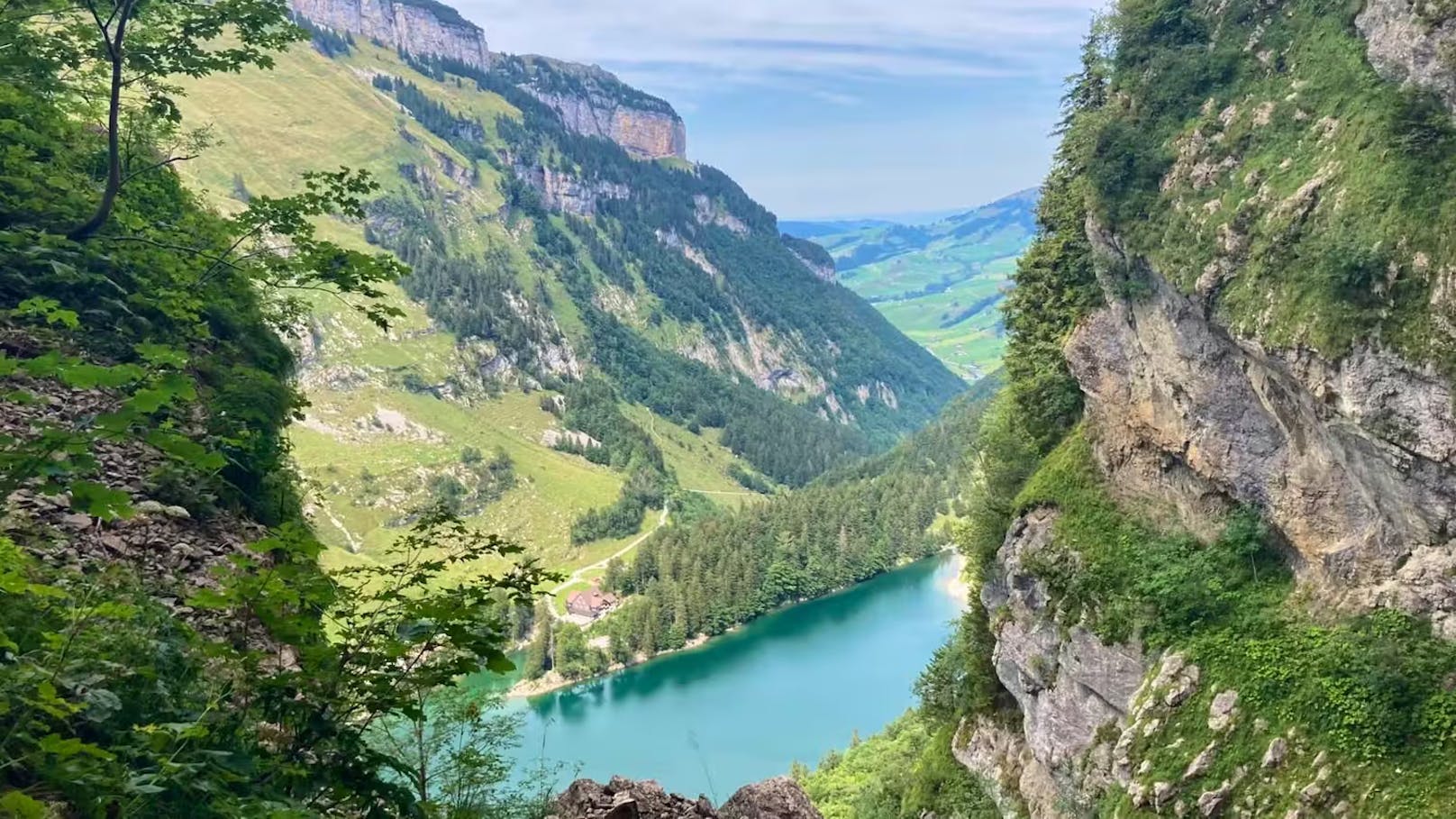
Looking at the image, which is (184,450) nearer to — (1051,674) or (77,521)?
(77,521)

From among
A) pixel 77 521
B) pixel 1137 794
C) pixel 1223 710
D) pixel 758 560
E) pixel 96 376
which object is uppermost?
pixel 96 376

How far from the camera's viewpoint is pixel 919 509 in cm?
13050

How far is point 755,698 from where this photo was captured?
251 ft

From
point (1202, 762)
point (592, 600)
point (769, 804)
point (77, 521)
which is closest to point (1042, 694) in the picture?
point (1202, 762)

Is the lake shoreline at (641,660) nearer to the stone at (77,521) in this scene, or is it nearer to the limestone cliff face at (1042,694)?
the limestone cliff face at (1042,694)

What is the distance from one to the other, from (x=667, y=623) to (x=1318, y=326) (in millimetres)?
86675

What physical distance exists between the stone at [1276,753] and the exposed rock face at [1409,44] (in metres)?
15.2

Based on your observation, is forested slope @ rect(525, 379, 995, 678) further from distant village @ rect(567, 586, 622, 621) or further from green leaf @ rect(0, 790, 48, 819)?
green leaf @ rect(0, 790, 48, 819)

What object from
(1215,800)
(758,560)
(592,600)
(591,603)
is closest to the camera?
(1215,800)

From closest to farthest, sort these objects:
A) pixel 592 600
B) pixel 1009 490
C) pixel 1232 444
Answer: pixel 1232 444, pixel 1009 490, pixel 592 600

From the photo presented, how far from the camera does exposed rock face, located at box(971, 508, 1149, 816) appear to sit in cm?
2581

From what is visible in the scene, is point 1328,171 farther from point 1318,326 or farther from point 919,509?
point 919,509

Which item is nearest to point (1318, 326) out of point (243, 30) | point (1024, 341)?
point (1024, 341)

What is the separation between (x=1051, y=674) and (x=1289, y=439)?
35.5ft
